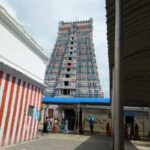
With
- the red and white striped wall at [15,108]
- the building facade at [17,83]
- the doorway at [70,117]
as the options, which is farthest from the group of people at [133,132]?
the red and white striped wall at [15,108]

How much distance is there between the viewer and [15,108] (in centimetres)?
1077

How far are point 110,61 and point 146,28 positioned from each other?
106 inches

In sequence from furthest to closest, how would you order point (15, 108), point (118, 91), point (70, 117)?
point (70, 117)
point (15, 108)
point (118, 91)

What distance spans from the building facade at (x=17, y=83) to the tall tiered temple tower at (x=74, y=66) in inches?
2017

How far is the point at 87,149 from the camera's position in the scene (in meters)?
10.7

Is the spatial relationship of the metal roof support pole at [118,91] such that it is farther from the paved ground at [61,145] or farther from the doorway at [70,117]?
the doorway at [70,117]

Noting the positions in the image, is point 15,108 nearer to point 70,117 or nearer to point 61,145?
point 61,145

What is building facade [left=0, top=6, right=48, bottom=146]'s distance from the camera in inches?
388


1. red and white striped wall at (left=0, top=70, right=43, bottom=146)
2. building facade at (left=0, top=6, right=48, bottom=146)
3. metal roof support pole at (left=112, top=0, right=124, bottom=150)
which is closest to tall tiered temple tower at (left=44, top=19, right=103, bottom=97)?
building facade at (left=0, top=6, right=48, bottom=146)

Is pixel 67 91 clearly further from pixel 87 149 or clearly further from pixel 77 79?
pixel 87 149

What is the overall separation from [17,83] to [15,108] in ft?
4.17

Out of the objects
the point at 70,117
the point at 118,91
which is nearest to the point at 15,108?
the point at 118,91

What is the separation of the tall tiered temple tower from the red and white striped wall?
5180cm

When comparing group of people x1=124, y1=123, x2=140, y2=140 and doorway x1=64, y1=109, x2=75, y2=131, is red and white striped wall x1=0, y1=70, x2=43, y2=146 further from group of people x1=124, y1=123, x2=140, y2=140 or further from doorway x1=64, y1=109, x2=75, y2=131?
doorway x1=64, y1=109, x2=75, y2=131
